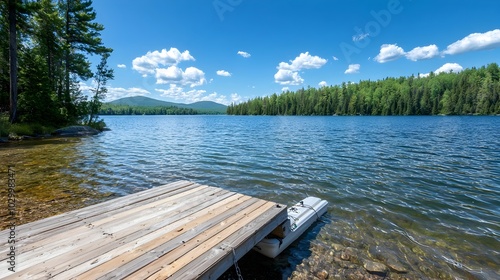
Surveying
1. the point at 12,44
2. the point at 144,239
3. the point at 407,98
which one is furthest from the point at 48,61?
the point at 407,98

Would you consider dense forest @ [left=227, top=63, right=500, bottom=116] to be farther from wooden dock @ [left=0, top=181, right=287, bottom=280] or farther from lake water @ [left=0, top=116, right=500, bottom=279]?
wooden dock @ [left=0, top=181, right=287, bottom=280]

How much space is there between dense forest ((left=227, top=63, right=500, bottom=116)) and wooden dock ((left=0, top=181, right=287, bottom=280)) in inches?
5123

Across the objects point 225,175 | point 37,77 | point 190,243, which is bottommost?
point 225,175

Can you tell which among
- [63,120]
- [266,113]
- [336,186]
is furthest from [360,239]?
[266,113]

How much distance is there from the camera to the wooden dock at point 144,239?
2.94m

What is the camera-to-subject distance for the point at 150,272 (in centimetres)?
291

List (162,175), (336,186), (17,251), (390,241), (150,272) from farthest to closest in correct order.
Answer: (162,175)
(336,186)
(390,241)
(17,251)
(150,272)

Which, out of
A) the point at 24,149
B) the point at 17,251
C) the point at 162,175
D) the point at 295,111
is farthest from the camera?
the point at 295,111

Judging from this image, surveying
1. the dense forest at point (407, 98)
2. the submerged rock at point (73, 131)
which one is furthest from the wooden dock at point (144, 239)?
the dense forest at point (407, 98)

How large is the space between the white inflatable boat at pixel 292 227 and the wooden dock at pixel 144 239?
0.41m

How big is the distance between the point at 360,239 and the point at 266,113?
16218cm

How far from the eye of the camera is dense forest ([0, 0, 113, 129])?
21475 millimetres

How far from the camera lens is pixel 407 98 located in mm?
110500

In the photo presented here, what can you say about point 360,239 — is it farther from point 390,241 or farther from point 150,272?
point 150,272
